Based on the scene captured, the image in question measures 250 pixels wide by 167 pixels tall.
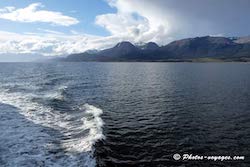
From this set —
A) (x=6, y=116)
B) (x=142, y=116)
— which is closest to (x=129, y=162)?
(x=142, y=116)

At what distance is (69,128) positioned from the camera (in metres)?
36.3

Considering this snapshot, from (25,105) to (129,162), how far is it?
32657 mm

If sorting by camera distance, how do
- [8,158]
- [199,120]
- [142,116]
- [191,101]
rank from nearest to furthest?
[8,158]
[199,120]
[142,116]
[191,101]

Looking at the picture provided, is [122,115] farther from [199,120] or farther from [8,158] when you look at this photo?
[8,158]

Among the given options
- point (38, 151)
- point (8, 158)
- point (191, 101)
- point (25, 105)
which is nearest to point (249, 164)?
point (38, 151)

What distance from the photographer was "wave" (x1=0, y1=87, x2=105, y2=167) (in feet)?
85.0

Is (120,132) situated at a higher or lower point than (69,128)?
lower

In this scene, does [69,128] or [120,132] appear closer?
[120,132]

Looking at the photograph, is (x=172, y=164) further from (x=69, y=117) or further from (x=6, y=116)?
(x=6, y=116)

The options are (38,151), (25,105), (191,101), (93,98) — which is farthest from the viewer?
(93,98)

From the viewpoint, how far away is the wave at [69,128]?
2591 centimetres

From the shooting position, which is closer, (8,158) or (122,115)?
(8,158)

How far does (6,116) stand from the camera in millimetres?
42406

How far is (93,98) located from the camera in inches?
2445
